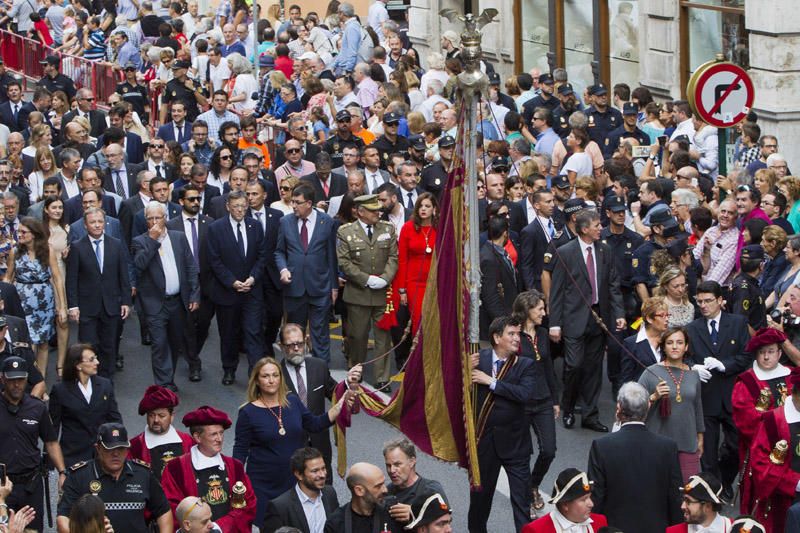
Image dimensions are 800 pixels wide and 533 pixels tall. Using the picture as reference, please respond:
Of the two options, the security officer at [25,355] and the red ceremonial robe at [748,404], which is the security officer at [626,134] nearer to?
the red ceremonial robe at [748,404]

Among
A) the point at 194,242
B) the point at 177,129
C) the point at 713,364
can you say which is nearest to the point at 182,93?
the point at 177,129

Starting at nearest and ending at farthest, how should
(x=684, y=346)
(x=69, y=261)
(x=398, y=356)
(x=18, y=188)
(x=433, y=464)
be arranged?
1. (x=684, y=346)
2. (x=433, y=464)
3. (x=69, y=261)
4. (x=398, y=356)
5. (x=18, y=188)

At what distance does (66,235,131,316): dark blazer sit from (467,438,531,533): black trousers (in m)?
5.11

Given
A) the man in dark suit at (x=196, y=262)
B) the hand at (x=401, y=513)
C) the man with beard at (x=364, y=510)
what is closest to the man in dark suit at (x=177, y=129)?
the man in dark suit at (x=196, y=262)

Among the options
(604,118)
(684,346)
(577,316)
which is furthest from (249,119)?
(684,346)

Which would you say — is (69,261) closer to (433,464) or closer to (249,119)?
(433,464)

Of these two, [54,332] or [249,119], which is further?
[249,119]

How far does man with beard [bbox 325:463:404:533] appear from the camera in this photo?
998cm

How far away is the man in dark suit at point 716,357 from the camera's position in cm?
1304

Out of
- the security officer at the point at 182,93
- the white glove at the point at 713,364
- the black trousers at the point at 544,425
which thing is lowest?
the black trousers at the point at 544,425

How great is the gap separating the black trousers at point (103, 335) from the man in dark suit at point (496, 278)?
3.48 meters

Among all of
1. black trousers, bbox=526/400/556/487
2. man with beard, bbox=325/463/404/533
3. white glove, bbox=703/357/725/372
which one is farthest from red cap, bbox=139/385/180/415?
white glove, bbox=703/357/725/372

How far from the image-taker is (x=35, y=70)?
113 ft

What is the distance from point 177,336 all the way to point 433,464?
10.6 ft
